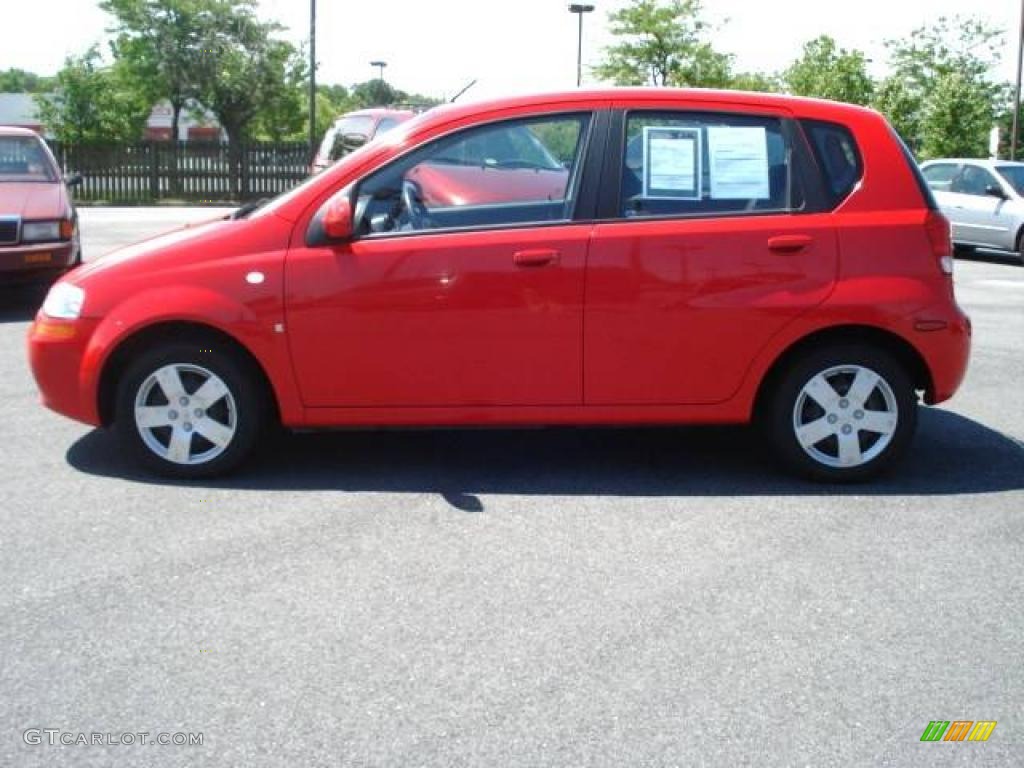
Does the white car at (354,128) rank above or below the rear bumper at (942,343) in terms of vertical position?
above

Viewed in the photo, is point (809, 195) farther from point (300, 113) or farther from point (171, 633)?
point (300, 113)

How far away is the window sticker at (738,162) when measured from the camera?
18.7ft

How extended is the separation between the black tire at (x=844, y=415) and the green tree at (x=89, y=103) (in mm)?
34885

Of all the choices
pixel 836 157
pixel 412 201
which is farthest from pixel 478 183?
pixel 836 157

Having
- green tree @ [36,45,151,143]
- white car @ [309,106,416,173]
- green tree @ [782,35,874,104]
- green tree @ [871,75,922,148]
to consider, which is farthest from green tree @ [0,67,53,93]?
white car @ [309,106,416,173]

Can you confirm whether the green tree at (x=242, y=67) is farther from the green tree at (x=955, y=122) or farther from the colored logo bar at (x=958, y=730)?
the colored logo bar at (x=958, y=730)

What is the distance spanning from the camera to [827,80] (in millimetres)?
38938

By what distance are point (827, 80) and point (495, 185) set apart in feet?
117

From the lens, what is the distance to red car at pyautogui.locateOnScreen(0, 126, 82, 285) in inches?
422

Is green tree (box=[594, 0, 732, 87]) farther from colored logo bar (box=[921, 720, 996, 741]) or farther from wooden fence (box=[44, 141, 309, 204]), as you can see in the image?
colored logo bar (box=[921, 720, 996, 741])

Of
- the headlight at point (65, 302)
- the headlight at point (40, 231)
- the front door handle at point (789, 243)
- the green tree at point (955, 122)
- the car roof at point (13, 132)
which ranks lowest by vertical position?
the headlight at point (65, 302)

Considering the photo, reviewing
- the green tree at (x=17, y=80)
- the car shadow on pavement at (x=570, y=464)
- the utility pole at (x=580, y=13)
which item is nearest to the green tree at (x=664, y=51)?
the utility pole at (x=580, y=13)

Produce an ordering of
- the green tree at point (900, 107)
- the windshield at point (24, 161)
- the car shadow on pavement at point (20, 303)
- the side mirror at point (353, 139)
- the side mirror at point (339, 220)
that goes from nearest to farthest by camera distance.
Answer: the side mirror at point (339, 220) < the car shadow on pavement at point (20, 303) < the windshield at point (24, 161) < the side mirror at point (353, 139) < the green tree at point (900, 107)

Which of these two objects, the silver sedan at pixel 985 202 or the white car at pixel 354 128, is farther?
the silver sedan at pixel 985 202
